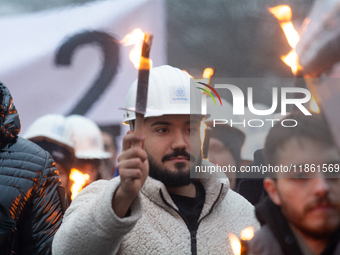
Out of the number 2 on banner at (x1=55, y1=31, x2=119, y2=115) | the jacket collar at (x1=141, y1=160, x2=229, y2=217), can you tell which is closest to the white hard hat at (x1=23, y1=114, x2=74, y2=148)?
the number 2 on banner at (x1=55, y1=31, x2=119, y2=115)

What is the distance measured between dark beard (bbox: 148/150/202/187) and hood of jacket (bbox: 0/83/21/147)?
29.9 inches

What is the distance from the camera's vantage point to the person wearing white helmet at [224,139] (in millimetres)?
1014

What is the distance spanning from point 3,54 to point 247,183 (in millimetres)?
2597

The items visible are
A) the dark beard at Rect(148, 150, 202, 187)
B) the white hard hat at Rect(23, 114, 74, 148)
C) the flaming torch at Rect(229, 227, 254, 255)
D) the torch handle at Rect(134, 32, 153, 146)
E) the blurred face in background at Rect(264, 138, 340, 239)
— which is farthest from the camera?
the white hard hat at Rect(23, 114, 74, 148)

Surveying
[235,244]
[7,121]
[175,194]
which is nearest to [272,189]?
[235,244]

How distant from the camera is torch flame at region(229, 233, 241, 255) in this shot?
3.56 ft

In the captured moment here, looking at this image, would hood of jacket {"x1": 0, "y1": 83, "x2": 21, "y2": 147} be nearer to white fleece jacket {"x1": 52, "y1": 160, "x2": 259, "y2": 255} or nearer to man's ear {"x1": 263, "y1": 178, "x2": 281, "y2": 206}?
white fleece jacket {"x1": 52, "y1": 160, "x2": 259, "y2": 255}

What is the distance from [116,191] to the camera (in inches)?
40.7

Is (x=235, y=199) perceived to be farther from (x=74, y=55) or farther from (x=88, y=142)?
(x=74, y=55)

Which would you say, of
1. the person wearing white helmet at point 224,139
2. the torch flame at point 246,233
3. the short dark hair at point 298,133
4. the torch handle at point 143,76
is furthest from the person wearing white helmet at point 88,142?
the short dark hair at point 298,133

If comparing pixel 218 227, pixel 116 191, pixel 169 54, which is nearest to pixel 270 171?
pixel 116 191

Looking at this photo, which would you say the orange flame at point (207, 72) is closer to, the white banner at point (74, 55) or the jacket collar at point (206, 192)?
the white banner at point (74, 55)

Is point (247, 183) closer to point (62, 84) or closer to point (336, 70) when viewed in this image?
point (336, 70)

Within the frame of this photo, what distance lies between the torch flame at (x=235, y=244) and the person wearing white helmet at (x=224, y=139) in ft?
0.58
